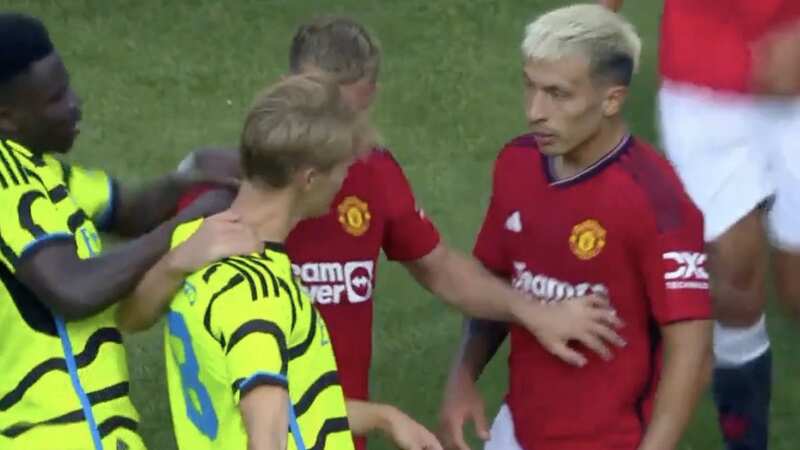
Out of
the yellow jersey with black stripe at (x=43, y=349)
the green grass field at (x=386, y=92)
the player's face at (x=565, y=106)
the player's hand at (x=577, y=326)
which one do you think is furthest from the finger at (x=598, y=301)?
the green grass field at (x=386, y=92)

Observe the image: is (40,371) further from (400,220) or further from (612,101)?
(612,101)

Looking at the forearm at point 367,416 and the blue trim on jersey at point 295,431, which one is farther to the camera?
the forearm at point 367,416

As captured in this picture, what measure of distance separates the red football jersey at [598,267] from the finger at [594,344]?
0.05m

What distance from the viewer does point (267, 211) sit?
3.19 metres

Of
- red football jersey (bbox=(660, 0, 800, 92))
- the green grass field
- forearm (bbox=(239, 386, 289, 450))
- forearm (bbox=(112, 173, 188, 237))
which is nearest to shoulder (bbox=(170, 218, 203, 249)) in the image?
forearm (bbox=(112, 173, 188, 237))

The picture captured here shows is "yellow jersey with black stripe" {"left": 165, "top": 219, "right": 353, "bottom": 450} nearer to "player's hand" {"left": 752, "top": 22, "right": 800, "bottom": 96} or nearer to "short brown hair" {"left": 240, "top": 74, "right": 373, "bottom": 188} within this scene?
"short brown hair" {"left": 240, "top": 74, "right": 373, "bottom": 188}

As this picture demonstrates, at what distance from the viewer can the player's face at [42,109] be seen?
3381 millimetres

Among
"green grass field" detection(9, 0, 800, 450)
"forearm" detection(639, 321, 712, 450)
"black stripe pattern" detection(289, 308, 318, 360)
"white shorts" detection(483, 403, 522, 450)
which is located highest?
"black stripe pattern" detection(289, 308, 318, 360)

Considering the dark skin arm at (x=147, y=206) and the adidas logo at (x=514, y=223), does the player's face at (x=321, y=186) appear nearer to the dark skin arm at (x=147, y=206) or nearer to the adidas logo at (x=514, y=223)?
the dark skin arm at (x=147, y=206)

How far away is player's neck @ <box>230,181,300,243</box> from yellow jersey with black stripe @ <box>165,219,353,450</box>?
0.11 ft

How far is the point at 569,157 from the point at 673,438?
68cm

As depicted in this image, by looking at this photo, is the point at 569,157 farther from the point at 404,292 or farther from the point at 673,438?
the point at 404,292

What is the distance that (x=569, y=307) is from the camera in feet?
12.1

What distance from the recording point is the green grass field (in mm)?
5742
